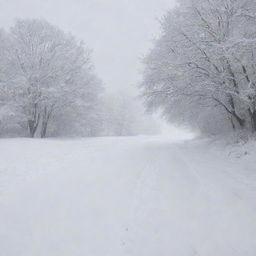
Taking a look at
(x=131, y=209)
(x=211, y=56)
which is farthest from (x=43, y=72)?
(x=131, y=209)

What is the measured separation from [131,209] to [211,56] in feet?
26.8

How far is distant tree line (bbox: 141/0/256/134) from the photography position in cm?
980

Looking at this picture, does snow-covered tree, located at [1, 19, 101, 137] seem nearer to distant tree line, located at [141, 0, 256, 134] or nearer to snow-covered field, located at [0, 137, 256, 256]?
distant tree line, located at [141, 0, 256, 134]

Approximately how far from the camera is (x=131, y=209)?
5.26 metres

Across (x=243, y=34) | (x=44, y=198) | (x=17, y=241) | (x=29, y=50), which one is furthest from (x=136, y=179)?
(x=29, y=50)

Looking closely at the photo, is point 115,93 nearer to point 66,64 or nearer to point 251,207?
point 66,64

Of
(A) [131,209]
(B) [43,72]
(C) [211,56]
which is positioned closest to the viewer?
(A) [131,209]

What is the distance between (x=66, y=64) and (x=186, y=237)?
57.9 ft

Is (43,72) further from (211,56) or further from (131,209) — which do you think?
(131,209)

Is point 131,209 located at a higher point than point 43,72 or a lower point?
lower

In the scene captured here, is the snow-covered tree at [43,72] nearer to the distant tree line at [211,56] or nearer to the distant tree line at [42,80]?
the distant tree line at [42,80]

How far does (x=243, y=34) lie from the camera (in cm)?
1026

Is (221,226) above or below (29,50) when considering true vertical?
below

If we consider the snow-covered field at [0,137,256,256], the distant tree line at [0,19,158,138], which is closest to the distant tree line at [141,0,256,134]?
the snow-covered field at [0,137,256,256]
